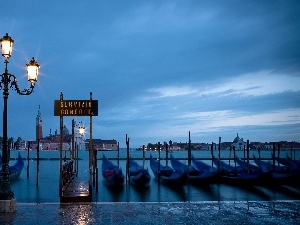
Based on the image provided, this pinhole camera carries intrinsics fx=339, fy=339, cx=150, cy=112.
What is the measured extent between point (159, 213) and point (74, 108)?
477 centimetres

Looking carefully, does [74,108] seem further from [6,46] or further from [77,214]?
[77,214]

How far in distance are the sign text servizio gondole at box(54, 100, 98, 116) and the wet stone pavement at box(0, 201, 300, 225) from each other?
3.06m

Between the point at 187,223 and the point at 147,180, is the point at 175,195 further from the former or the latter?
the point at 187,223

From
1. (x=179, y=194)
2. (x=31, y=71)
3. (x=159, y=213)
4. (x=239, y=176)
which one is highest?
(x=31, y=71)

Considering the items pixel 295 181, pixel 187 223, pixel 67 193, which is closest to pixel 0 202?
pixel 67 193

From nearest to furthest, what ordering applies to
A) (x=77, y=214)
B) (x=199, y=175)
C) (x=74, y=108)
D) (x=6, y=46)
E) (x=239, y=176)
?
(x=77, y=214), (x=6, y=46), (x=74, y=108), (x=239, y=176), (x=199, y=175)

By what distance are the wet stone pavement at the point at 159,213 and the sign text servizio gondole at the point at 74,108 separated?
3.06 metres

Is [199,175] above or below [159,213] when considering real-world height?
below

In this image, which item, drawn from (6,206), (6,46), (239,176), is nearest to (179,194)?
(239,176)

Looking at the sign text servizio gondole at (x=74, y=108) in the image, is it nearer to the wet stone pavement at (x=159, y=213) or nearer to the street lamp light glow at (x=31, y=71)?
the street lamp light glow at (x=31, y=71)

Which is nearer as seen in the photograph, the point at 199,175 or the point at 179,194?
the point at 179,194

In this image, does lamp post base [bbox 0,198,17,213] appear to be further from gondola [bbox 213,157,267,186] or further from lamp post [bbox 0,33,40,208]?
gondola [bbox 213,157,267,186]

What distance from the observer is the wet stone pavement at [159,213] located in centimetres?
841

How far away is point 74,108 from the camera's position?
11.8 m
